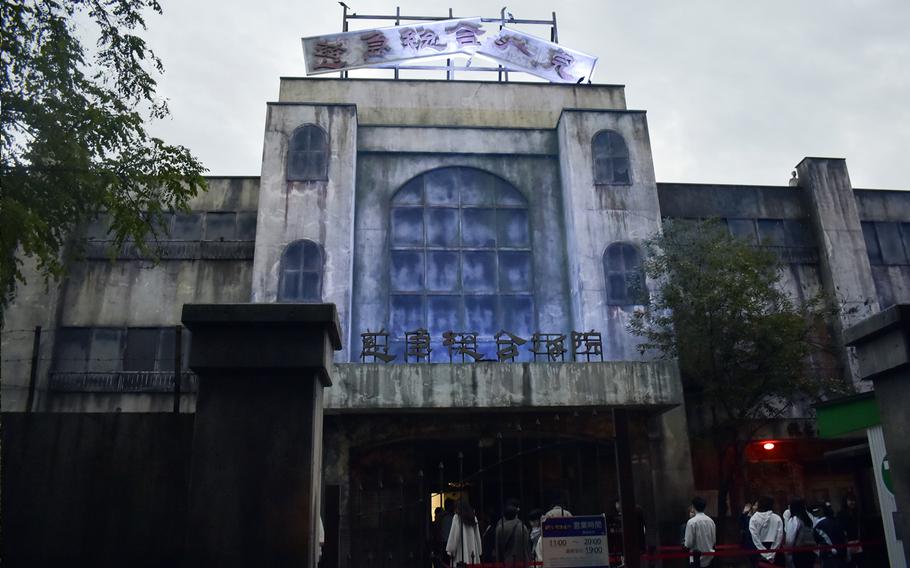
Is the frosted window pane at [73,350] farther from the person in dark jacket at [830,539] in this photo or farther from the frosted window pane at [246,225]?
the person in dark jacket at [830,539]

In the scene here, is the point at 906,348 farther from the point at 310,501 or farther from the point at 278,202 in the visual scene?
the point at 278,202

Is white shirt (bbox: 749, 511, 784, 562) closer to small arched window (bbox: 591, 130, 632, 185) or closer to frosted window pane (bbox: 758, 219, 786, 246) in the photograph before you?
small arched window (bbox: 591, 130, 632, 185)

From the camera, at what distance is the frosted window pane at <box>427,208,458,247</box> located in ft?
63.3

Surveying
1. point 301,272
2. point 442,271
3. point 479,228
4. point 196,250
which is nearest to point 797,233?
point 479,228

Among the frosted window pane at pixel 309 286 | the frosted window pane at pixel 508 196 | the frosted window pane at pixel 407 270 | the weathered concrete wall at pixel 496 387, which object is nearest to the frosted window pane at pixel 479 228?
the frosted window pane at pixel 508 196

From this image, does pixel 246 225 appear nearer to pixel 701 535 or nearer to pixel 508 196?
pixel 508 196

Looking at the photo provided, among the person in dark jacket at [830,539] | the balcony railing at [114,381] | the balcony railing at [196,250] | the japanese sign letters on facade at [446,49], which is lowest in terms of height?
the person in dark jacket at [830,539]

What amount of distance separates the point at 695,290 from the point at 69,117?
42.2ft

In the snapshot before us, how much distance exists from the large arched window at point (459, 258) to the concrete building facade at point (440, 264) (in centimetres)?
5

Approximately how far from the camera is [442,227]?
1942cm

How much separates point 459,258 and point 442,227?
0.99 m

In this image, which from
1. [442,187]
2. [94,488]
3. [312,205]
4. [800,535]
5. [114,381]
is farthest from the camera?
[442,187]

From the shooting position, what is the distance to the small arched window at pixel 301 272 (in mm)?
17656

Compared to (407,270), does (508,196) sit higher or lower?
higher
